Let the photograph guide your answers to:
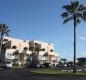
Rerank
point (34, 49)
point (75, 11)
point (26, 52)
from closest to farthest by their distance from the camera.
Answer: point (75, 11) → point (26, 52) → point (34, 49)

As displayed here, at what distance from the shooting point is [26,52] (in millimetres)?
115250

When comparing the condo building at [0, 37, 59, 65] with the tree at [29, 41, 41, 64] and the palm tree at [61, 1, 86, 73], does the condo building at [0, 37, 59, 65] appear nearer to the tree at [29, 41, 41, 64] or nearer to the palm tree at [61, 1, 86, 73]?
the tree at [29, 41, 41, 64]

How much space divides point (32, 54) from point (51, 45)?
83.0ft

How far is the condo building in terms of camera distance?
10319 centimetres

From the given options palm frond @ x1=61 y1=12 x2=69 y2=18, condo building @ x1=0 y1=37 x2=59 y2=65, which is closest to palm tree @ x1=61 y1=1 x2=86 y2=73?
palm frond @ x1=61 y1=12 x2=69 y2=18

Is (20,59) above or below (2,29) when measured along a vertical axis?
below

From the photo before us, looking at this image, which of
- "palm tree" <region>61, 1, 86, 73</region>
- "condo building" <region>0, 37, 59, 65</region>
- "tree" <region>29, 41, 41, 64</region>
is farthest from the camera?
"tree" <region>29, 41, 41, 64</region>

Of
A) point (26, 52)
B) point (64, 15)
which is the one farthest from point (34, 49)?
point (64, 15)

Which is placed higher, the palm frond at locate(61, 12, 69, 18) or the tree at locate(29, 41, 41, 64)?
the palm frond at locate(61, 12, 69, 18)

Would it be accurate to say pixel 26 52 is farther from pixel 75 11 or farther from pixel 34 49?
pixel 75 11

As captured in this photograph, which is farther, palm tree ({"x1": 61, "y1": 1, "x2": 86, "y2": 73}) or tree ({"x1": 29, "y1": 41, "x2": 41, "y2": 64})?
tree ({"x1": 29, "y1": 41, "x2": 41, "y2": 64})

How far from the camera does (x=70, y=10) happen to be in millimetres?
53344

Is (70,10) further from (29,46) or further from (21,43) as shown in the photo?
(29,46)

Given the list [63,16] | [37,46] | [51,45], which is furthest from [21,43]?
[63,16]
